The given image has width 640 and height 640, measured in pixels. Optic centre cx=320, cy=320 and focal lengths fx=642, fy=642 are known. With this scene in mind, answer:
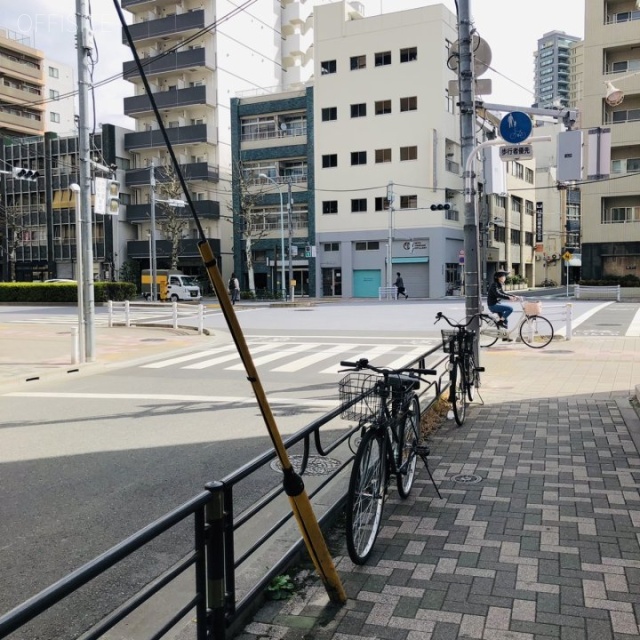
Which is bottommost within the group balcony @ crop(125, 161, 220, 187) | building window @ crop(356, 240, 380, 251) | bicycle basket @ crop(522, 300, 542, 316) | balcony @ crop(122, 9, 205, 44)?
bicycle basket @ crop(522, 300, 542, 316)

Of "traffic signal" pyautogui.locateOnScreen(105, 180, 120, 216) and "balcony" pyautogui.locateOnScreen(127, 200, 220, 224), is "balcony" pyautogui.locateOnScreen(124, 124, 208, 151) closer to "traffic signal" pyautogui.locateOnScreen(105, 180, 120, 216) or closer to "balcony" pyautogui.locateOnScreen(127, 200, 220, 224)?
"balcony" pyautogui.locateOnScreen(127, 200, 220, 224)

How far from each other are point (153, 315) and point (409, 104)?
27.2 metres

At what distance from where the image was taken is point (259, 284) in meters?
54.2

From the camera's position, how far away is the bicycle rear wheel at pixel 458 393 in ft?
24.0

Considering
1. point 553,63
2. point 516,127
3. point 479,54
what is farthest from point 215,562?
point 553,63

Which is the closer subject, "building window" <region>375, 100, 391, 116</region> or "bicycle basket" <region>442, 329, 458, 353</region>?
"bicycle basket" <region>442, 329, 458, 353</region>

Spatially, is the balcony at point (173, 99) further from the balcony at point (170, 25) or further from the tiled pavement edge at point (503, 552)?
the tiled pavement edge at point (503, 552)

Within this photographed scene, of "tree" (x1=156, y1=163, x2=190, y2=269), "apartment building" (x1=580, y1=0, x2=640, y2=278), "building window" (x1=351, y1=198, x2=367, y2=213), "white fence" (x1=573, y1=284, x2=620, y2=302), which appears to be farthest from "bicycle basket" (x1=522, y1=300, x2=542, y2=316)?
"tree" (x1=156, y1=163, x2=190, y2=269)

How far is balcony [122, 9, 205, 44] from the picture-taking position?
51125 mm

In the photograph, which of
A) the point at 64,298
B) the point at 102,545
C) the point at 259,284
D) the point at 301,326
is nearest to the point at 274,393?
the point at 102,545

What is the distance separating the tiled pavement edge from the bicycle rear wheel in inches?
8.4

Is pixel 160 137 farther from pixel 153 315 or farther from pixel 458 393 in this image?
pixel 458 393

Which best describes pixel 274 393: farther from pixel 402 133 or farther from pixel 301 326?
pixel 402 133

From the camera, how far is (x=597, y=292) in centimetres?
4159
